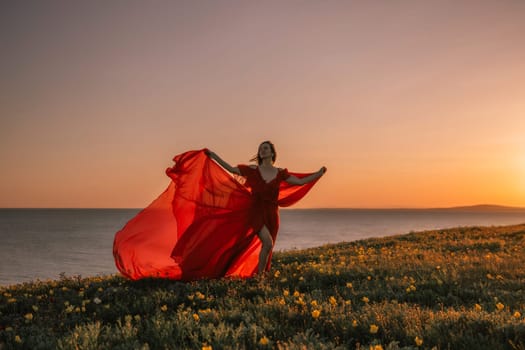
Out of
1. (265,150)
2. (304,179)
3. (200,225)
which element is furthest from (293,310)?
(304,179)

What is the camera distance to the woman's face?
370 inches

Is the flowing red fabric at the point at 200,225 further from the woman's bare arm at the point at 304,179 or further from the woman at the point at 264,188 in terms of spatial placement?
the woman's bare arm at the point at 304,179

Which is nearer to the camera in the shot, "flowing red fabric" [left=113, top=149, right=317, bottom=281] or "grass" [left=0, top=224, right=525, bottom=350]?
"grass" [left=0, top=224, right=525, bottom=350]

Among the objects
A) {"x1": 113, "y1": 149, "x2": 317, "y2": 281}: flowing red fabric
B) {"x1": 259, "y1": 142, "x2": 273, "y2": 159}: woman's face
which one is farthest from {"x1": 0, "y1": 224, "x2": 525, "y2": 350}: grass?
{"x1": 259, "y1": 142, "x2": 273, "y2": 159}: woman's face

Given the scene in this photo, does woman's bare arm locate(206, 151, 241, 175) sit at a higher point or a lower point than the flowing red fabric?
higher

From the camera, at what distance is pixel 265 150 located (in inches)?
370

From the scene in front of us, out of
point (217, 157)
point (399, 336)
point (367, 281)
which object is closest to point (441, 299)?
point (367, 281)

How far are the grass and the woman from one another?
81cm

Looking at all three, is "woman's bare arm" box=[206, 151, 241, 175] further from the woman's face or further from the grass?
the grass

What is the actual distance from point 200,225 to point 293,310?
3.88m

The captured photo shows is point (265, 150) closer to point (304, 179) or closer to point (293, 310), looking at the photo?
point (304, 179)

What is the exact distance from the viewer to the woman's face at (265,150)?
370 inches

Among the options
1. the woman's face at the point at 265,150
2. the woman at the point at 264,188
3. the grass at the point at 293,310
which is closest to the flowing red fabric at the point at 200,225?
the woman at the point at 264,188

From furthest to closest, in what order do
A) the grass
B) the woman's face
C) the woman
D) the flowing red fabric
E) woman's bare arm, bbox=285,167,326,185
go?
woman's bare arm, bbox=285,167,326,185
the woman's face
the woman
the flowing red fabric
the grass
